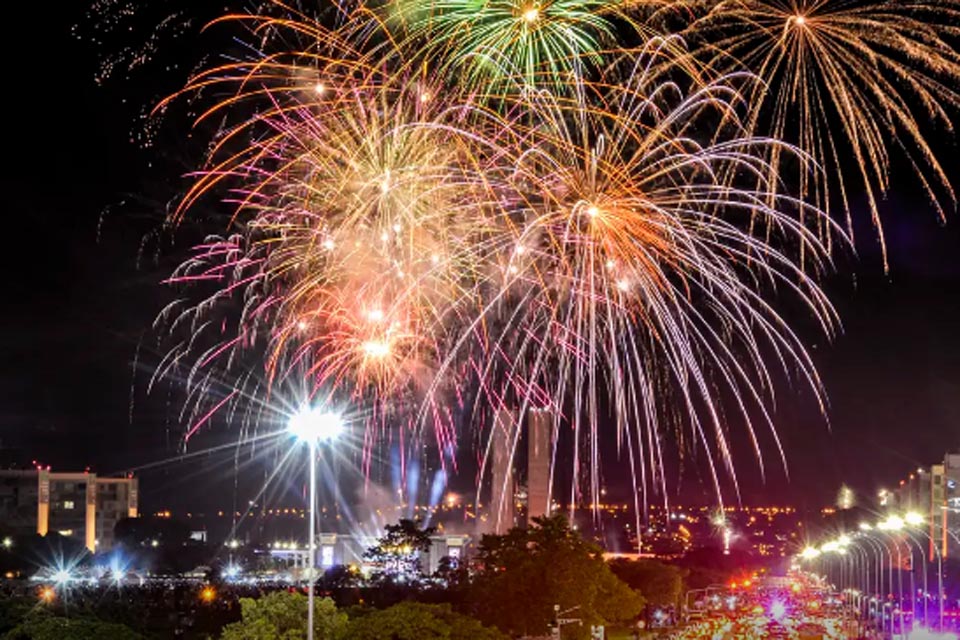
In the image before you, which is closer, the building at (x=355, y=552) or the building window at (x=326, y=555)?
the building at (x=355, y=552)

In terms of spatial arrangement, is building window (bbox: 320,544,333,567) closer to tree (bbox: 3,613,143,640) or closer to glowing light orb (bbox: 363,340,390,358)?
tree (bbox: 3,613,143,640)

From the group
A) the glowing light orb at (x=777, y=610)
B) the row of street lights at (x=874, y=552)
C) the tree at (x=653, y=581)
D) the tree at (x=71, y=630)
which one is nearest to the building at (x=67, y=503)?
the tree at (x=653, y=581)

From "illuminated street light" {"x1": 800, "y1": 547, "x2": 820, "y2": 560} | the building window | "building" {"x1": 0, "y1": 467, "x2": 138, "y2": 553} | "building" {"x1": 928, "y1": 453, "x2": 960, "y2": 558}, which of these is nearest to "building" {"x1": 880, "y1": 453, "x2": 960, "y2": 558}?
"building" {"x1": 928, "y1": 453, "x2": 960, "y2": 558}

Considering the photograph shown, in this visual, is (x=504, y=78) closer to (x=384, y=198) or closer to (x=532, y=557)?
(x=384, y=198)

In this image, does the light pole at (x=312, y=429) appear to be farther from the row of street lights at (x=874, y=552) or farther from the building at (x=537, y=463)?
the building at (x=537, y=463)

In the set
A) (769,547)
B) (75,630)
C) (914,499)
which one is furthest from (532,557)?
(769,547)

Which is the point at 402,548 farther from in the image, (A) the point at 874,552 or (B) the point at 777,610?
(A) the point at 874,552

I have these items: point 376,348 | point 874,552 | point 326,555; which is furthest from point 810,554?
point 376,348
